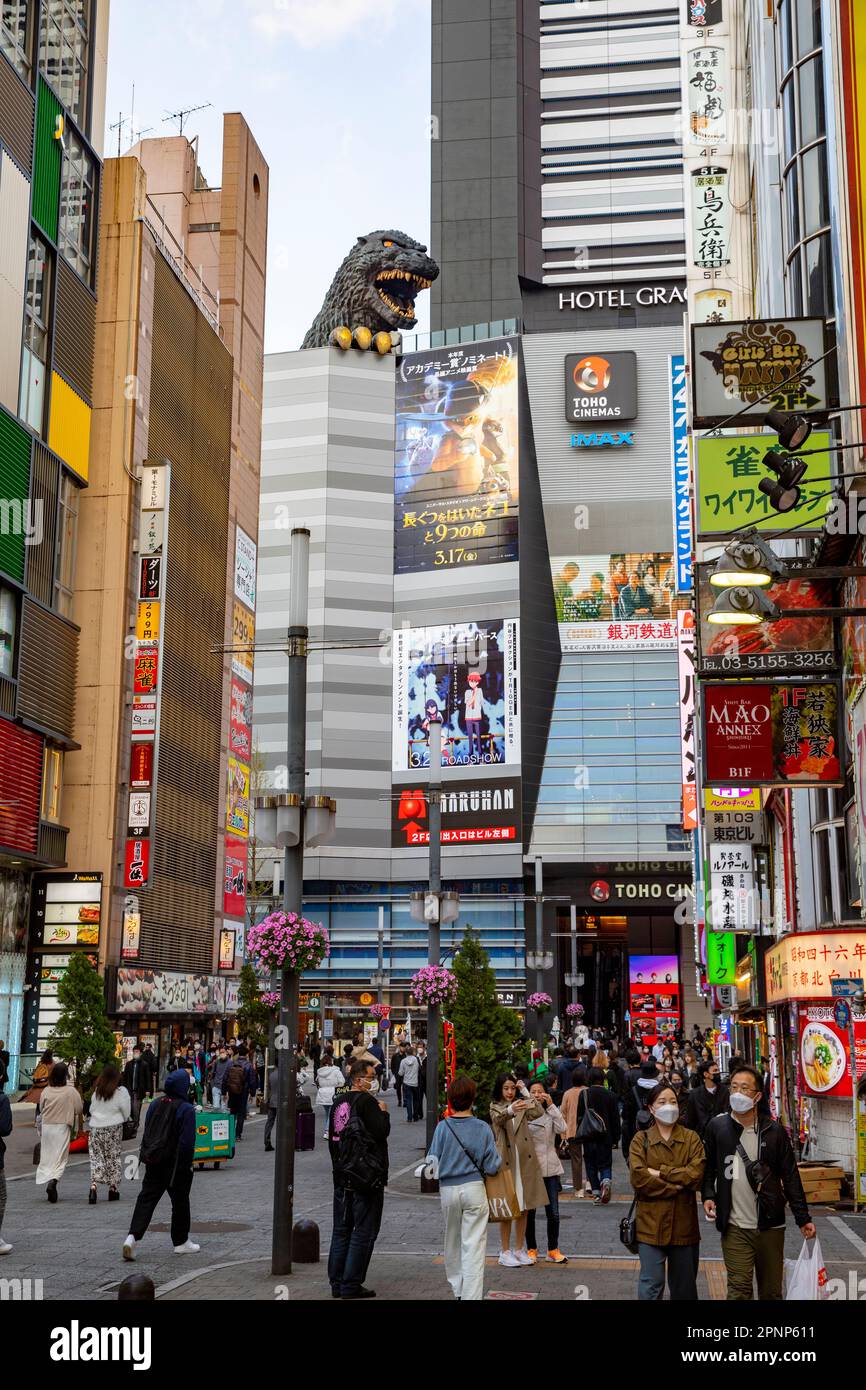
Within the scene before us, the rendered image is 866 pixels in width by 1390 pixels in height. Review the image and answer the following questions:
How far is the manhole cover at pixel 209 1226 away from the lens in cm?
1625

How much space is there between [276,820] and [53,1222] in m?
6.64

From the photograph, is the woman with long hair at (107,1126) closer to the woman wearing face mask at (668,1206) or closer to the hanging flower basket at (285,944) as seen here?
the hanging flower basket at (285,944)

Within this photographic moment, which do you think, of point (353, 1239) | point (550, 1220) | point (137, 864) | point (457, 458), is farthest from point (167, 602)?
point (353, 1239)

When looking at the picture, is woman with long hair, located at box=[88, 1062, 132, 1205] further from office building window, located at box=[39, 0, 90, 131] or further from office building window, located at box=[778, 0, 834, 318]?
office building window, located at box=[39, 0, 90, 131]

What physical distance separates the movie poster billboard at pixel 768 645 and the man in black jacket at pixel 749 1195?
7.91 meters

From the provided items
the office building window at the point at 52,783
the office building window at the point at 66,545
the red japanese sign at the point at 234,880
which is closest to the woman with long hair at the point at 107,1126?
the office building window at the point at 52,783

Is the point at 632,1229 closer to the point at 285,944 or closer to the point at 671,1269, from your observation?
the point at 671,1269

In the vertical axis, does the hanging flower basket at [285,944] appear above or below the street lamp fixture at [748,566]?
below

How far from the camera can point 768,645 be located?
17891 millimetres

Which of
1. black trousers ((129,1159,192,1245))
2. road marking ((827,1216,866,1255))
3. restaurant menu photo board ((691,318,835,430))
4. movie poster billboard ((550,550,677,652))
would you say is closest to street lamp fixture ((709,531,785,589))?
restaurant menu photo board ((691,318,835,430))

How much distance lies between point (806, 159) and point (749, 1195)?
16.1 meters

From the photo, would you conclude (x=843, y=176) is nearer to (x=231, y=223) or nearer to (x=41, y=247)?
(x=41, y=247)

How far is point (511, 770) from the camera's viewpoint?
8912 centimetres

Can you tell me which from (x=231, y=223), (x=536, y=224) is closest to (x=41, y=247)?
(x=231, y=223)
